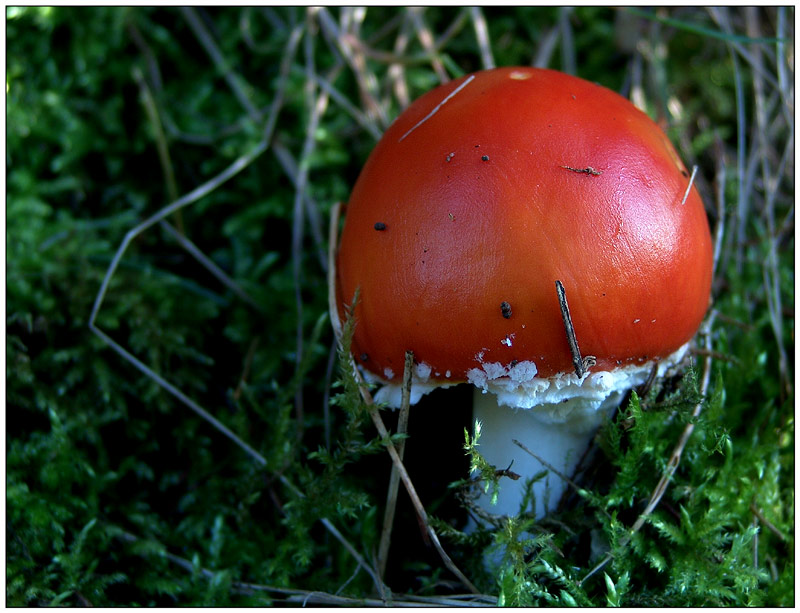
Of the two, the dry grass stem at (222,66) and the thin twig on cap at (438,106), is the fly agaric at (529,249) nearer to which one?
the thin twig on cap at (438,106)

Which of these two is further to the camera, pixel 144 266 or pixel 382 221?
pixel 144 266

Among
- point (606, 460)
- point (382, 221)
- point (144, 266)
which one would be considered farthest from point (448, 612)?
point (144, 266)

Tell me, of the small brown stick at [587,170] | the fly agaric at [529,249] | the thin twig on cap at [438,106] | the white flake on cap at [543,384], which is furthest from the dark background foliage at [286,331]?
the thin twig on cap at [438,106]

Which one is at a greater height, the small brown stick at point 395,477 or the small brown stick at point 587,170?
the small brown stick at point 587,170

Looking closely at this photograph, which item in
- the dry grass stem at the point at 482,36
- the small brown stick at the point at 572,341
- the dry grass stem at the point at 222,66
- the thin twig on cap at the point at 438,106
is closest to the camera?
the small brown stick at the point at 572,341

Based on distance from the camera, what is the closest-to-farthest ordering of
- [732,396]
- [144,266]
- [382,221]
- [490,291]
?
1. [490,291]
2. [382,221]
3. [732,396]
4. [144,266]

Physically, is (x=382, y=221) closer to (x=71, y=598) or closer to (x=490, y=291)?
(x=490, y=291)

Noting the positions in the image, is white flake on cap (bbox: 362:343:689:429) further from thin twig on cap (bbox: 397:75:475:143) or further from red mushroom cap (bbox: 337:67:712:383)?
thin twig on cap (bbox: 397:75:475:143)
